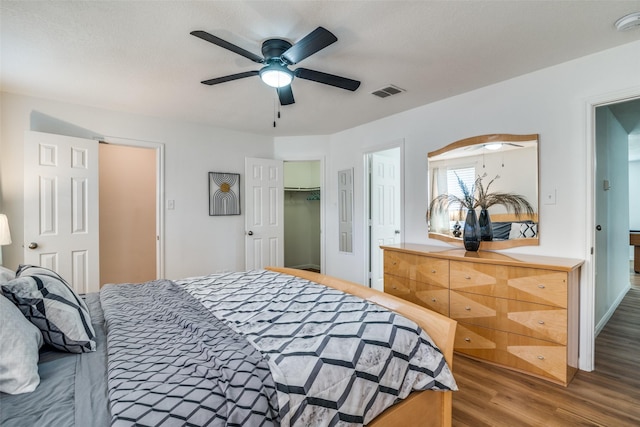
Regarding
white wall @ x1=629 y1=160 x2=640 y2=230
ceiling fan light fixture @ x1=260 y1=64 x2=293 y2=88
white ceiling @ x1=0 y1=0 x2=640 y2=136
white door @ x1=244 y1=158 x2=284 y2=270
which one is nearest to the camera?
white ceiling @ x1=0 y1=0 x2=640 y2=136

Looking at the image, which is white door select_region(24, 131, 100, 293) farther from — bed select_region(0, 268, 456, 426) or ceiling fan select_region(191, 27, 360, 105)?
ceiling fan select_region(191, 27, 360, 105)

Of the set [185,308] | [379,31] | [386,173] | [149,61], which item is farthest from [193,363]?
[386,173]

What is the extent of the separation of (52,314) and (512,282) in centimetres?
278

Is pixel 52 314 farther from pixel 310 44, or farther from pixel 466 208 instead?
pixel 466 208

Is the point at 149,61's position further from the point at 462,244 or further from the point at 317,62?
the point at 462,244

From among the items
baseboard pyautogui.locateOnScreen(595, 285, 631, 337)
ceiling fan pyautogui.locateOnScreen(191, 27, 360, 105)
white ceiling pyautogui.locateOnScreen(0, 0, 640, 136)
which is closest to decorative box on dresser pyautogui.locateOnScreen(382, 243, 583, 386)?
baseboard pyautogui.locateOnScreen(595, 285, 631, 337)

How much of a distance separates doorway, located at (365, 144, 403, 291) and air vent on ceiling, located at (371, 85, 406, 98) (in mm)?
1067

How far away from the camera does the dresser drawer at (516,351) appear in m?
2.07

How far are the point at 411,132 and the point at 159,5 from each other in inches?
106

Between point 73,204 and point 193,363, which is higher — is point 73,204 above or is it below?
above

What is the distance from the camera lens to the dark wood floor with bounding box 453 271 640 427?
1.75 m

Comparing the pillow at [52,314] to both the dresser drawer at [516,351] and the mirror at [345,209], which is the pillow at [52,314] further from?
the mirror at [345,209]

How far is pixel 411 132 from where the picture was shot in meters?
3.48

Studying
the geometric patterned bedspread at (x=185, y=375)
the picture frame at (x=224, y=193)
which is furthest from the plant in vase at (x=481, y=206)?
the picture frame at (x=224, y=193)
